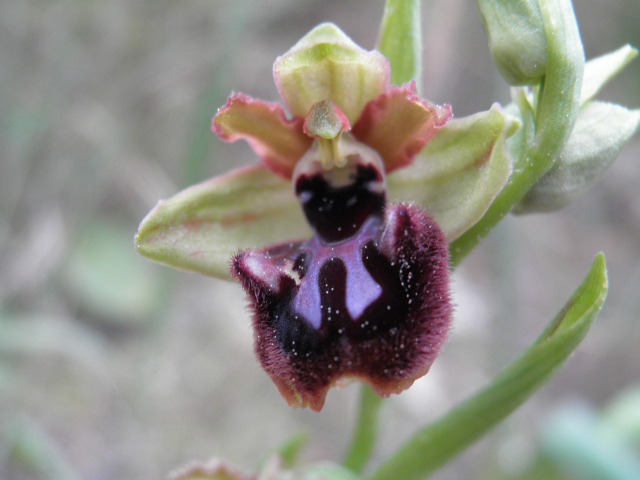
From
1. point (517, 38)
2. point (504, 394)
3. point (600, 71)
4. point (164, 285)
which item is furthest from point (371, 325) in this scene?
point (164, 285)

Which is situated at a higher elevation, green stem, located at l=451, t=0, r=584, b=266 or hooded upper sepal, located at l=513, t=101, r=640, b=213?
green stem, located at l=451, t=0, r=584, b=266

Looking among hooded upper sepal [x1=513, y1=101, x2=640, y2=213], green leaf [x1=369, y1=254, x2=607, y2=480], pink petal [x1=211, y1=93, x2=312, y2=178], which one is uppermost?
pink petal [x1=211, y1=93, x2=312, y2=178]

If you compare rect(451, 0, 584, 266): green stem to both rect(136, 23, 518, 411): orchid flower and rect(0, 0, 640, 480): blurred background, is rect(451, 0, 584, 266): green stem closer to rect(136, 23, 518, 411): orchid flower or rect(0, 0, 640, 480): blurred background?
rect(136, 23, 518, 411): orchid flower

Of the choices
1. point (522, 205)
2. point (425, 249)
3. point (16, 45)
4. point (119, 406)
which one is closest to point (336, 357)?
point (425, 249)

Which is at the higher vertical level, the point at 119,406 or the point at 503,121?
the point at 503,121

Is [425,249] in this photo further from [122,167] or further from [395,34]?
[122,167]

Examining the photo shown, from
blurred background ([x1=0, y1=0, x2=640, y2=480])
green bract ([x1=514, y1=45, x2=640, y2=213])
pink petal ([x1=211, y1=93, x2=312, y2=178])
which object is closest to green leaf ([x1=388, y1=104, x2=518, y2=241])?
green bract ([x1=514, y1=45, x2=640, y2=213])
